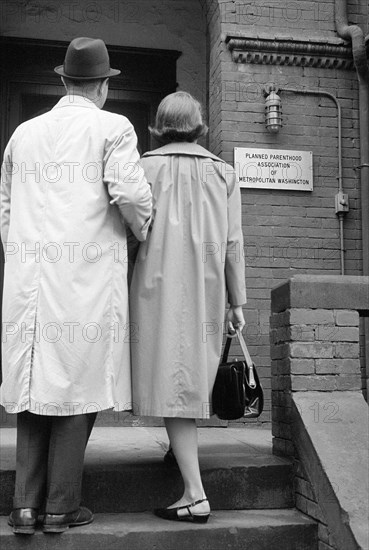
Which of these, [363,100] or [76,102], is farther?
[363,100]

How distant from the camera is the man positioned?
9.95 ft

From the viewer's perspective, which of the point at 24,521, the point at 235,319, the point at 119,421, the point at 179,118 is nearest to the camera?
the point at 24,521

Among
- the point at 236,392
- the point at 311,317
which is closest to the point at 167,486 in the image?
the point at 236,392

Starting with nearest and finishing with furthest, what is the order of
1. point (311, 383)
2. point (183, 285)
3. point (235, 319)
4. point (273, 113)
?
point (183, 285), point (235, 319), point (311, 383), point (273, 113)

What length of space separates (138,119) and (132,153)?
11.9ft

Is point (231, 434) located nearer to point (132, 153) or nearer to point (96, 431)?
point (96, 431)

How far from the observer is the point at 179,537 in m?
3.24

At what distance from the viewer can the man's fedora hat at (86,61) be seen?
3314 millimetres

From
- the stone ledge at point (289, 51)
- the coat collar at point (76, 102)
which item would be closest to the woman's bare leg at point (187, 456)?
the coat collar at point (76, 102)

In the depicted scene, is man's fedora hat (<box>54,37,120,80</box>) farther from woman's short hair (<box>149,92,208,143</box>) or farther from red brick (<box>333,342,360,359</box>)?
red brick (<box>333,342,360,359</box>)

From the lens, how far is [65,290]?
3.06 m

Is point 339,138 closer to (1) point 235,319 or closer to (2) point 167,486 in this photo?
(1) point 235,319

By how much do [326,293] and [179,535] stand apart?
1.45 meters

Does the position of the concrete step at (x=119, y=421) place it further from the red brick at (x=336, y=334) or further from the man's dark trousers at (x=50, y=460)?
the man's dark trousers at (x=50, y=460)
